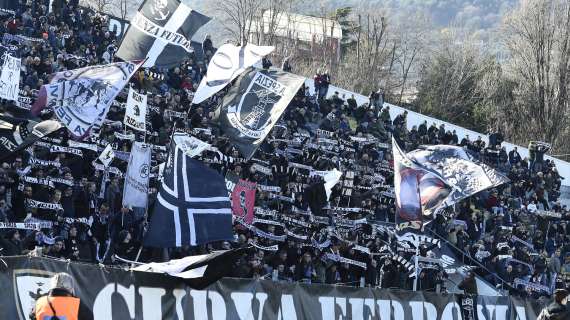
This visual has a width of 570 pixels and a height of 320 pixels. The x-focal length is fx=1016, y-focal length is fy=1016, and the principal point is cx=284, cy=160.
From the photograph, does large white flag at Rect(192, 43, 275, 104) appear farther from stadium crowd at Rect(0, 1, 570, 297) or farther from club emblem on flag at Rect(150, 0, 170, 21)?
stadium crowd at Rect(0, 1, 570, 297)

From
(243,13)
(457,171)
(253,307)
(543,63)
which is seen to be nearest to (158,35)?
(457,171)

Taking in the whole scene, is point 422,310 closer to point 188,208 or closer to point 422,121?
point 188,208

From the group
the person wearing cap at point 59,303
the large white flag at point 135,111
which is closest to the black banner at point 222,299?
the person wearing cap at point 59,303

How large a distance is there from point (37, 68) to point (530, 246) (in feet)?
50.8

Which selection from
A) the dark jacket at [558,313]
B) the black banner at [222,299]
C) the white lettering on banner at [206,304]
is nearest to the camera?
the black banner at [222,299]

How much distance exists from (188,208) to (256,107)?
480 cm

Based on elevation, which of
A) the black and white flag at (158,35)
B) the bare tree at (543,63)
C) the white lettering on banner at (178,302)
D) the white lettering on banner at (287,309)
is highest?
the bare tree at (543,63)

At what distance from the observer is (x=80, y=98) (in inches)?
743

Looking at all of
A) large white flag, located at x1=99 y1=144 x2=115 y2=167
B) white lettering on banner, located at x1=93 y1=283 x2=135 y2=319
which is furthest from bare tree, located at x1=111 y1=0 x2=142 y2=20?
white lettering on banner, located at x1=93 y1=283 x2=135 y2=319

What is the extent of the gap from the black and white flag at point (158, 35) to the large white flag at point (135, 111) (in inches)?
32.9

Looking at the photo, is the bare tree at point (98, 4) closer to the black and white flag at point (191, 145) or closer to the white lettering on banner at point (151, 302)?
the black and white flag at point (191, 145)

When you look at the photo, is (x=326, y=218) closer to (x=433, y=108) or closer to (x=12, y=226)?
(x=12, y=226)

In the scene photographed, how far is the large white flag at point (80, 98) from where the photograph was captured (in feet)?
61.7

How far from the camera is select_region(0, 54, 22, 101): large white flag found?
20031 mm
